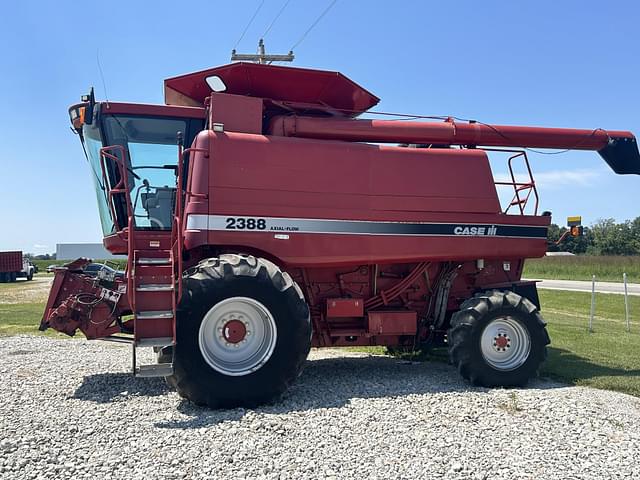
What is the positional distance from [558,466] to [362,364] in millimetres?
4407

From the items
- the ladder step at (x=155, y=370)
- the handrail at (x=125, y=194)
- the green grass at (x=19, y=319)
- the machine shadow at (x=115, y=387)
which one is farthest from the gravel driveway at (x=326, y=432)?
the green grass at (x=19, y=319)

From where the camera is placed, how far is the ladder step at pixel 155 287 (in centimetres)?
558

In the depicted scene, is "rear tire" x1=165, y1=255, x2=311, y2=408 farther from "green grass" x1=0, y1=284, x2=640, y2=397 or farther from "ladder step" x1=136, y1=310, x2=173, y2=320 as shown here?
"green grass" x1=0, y1=284, x2=640, y2=397

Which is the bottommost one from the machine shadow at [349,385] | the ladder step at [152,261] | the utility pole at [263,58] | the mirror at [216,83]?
the machine shadow at [349,385]

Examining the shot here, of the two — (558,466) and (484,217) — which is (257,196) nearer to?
(484,217)

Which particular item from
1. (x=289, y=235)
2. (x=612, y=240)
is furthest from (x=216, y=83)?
(x=612, y=240)

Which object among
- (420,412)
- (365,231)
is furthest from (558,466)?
(365,231)

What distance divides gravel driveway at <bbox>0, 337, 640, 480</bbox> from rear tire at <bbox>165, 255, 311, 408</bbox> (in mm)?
259

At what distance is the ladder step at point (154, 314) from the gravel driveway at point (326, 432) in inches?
37.5

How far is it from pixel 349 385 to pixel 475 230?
2723 millimetres

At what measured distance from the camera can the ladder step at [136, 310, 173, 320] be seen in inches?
216

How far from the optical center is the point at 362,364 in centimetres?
848

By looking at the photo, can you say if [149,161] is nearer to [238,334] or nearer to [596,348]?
[238,334]

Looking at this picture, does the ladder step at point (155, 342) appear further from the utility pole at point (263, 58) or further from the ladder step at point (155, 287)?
the utility pole at point (263, 58)
